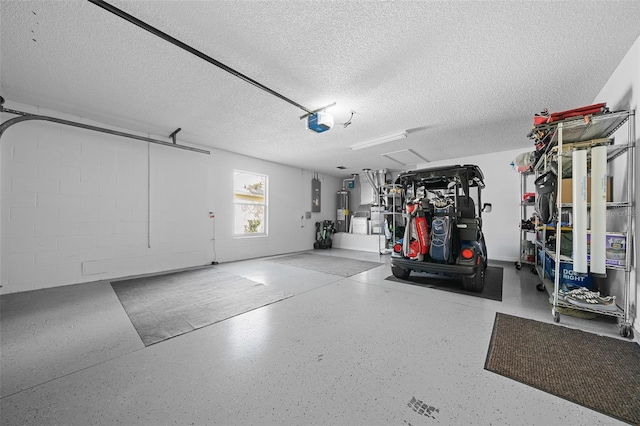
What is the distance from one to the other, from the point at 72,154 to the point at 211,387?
4.48m

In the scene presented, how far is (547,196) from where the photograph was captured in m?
2.72

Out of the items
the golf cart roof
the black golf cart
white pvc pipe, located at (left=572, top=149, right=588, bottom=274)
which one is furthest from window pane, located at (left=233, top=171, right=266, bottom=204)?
white pvc pipe, located at (left=572, top=149, right=588, bottom=274)

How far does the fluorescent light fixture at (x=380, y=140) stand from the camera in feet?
14.2

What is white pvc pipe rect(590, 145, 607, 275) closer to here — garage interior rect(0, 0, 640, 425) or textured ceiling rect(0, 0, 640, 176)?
garage interior rect(0, 0, 640, 425)

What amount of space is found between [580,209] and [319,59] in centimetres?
289

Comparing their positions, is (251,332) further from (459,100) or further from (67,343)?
(459,100)

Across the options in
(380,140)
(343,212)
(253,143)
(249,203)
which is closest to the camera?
(380,140)

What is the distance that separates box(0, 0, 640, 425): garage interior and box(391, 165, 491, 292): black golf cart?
0.35 m

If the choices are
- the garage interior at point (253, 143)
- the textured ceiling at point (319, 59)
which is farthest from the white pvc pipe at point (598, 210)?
the textured ceiling at point (319, 59)

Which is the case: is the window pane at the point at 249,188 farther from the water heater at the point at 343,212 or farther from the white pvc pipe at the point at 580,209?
the white pvc pipe at the point at 580,209

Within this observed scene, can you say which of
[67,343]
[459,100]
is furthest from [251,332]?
[459,100]

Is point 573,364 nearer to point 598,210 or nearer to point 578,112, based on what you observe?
point 598,210

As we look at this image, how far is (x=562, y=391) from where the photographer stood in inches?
54.9

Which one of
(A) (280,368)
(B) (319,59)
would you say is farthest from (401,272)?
(B) (319,59)
